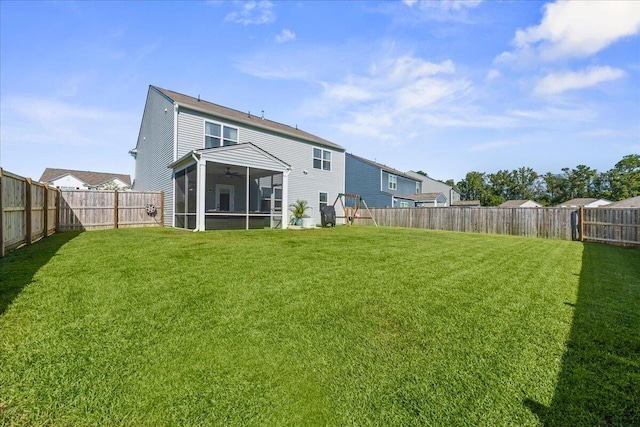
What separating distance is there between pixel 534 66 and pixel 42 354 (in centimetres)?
1561

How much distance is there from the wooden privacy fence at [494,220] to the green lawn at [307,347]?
1012cm

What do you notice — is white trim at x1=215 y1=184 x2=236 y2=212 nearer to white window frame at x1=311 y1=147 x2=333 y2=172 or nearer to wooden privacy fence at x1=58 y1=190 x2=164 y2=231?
wooden privacy fence at x1=58 y1=190 x2=164 y2=231

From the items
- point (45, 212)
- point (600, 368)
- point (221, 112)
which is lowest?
point (600, 368)

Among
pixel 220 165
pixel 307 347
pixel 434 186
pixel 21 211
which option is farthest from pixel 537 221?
pixel 434 186

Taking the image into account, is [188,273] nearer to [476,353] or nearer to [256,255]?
[256,255]

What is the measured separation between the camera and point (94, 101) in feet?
40.8

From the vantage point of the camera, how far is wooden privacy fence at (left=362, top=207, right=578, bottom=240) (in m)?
13.0

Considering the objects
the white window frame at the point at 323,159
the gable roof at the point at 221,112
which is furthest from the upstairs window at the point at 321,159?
the gable roof at the point at 221,112

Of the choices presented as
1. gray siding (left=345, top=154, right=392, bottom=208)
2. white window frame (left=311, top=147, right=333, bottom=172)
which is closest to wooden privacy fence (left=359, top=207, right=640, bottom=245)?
gray siding (left=345, top=154, right=392, bottom=208)

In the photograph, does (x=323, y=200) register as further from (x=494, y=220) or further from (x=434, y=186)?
(x=434, y=186)

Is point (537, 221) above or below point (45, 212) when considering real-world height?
below

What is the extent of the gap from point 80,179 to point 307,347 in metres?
43.7

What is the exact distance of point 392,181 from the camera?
88.3 ft

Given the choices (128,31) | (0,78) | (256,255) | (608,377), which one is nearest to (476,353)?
(608,377)
